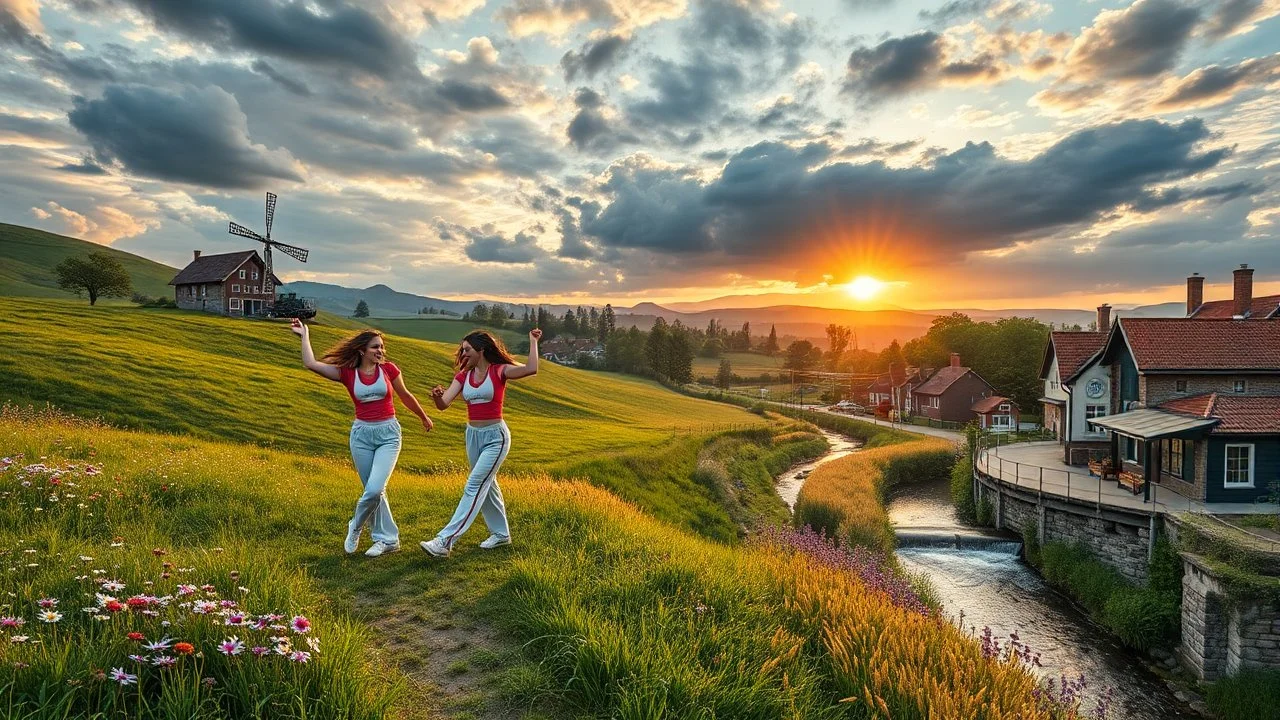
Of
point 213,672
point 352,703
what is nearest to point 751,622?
point 352,703

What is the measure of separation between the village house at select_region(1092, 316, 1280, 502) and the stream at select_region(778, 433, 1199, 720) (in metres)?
6.10

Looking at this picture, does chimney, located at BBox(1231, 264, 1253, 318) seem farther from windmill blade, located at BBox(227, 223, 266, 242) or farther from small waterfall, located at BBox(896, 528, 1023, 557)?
windmill blade, located at BBox(227, 223, 266, 242)

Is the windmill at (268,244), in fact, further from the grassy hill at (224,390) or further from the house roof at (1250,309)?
the house roof at (1250,309)

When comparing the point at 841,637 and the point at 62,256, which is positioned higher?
the point at 62,256

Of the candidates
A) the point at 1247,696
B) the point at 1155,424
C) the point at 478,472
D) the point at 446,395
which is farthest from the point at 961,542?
the point at 446,395

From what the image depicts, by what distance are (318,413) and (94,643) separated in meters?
24.3

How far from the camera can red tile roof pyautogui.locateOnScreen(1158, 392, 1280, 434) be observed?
21.7 m

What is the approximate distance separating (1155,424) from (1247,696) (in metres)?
12.6

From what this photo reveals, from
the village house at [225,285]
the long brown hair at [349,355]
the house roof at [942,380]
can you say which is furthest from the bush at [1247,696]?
the village house at [225,285]

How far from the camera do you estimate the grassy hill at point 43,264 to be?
9731cm

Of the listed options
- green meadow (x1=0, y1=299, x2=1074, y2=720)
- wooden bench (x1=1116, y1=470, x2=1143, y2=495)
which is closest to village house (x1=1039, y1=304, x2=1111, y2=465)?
wooden bench (x1=1116, y1=470, x2=1143, y2=495)

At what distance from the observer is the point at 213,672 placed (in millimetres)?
4273

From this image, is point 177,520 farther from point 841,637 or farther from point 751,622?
point 841,637

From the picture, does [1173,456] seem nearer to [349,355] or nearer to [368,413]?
[368,413]
